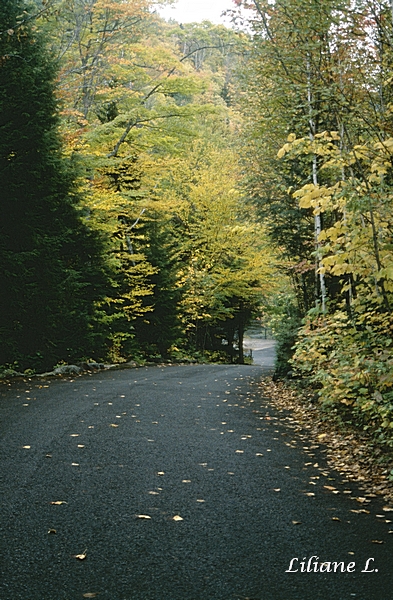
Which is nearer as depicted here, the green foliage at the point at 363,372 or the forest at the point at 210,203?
the green foliage at the point at 363,372

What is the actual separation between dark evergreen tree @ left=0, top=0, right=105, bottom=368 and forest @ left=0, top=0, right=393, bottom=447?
45 mm

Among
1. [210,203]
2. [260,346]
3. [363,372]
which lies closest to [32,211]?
[363,372]

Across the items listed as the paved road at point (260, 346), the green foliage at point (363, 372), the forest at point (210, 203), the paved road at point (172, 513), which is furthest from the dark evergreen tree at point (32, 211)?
the paved road at point (260, 346)

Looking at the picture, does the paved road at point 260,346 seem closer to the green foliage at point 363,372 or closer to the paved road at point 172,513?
the green foliage at point 363,372

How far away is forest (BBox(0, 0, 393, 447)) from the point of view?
725 centimetres

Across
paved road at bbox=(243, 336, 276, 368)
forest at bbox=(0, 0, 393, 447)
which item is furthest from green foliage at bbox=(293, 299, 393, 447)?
paved road at bbox=(243, 336, 276, 368)

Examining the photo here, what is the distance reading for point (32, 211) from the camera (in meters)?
13.5

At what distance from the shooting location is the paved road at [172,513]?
10.8 ft

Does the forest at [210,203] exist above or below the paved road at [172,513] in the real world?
above

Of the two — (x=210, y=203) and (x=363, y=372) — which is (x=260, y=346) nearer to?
(x=210, y=203)

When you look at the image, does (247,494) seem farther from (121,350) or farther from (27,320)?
(121,350)

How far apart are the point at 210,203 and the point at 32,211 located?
44.2 feet

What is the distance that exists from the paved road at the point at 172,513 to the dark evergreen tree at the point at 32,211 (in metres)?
5.14

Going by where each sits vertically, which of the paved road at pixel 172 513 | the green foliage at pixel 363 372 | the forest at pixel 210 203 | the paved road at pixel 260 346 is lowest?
the paved road at pixel 260 346
